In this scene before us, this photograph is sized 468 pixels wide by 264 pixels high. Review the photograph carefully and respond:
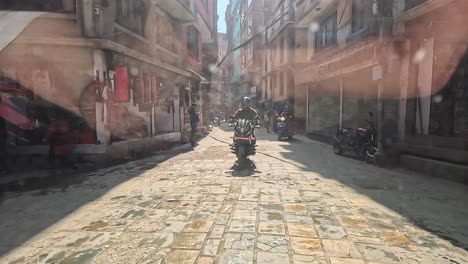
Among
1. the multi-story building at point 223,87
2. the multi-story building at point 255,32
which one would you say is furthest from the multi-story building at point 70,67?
the multi-story building at point 223,87

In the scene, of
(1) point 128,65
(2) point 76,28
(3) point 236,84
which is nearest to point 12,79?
(2) point 76,28

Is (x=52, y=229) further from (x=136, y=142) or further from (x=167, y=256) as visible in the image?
(x=136, y=142)

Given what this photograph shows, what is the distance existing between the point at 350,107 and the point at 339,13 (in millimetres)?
4966

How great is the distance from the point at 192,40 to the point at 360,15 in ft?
39.3

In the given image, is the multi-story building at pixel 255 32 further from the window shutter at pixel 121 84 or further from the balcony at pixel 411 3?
the window shutter at pixel 121 84

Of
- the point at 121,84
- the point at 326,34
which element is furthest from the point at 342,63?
the point at 121,84

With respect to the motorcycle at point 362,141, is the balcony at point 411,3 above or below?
above

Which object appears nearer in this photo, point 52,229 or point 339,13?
point 52,229

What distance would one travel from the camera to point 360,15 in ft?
39.8

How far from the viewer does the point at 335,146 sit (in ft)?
35.4

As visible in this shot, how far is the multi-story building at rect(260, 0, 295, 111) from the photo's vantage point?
22.0 metres

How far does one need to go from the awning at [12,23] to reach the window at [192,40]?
11.9 m

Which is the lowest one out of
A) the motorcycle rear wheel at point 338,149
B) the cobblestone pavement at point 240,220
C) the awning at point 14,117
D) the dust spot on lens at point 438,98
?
the cobblestone pavement at point 240,220

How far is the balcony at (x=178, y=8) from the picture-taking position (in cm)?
1370
